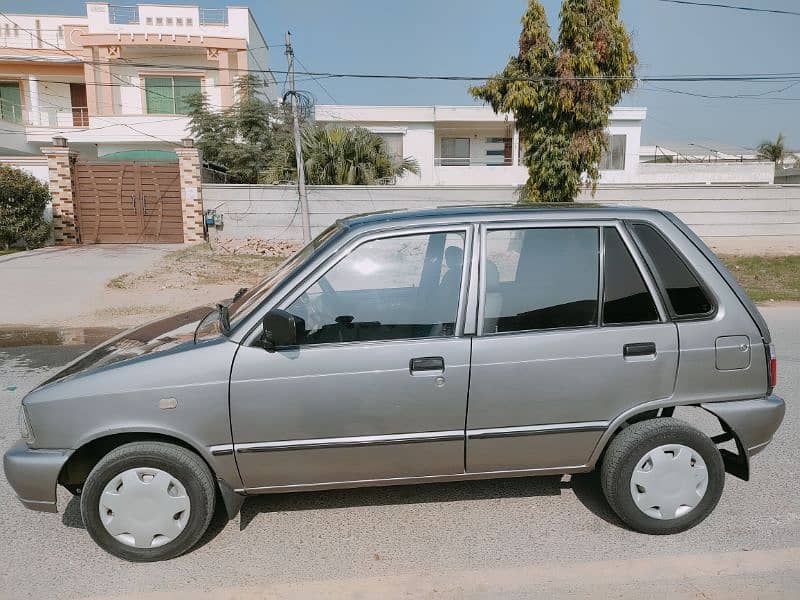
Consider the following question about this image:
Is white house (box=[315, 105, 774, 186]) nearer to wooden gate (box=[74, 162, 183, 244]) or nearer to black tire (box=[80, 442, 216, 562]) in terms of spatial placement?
wooden gate (box=[74, 162, 183, 244])

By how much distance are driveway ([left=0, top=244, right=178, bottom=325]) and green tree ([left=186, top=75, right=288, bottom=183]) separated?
5.40m

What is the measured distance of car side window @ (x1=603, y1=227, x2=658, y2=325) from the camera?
3088mm

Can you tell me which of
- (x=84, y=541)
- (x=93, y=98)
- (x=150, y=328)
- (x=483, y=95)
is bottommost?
(x=84, y=541)

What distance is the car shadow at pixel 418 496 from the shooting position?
3.36m

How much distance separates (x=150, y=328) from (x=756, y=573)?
3.56 metres

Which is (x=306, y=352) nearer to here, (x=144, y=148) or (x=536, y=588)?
(x=536, y=588)

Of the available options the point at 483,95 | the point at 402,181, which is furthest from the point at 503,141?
the point at 483,95

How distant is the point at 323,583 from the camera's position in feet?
9.06

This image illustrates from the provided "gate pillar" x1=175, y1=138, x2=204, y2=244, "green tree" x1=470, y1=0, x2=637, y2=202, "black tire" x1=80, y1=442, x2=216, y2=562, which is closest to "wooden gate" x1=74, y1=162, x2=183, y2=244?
"gate pillar" x1=175, y1=138, x2=204, y2=244

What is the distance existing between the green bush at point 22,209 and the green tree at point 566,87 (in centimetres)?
1232

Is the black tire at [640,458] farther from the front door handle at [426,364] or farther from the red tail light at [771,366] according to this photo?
the front door handle at [426,364]

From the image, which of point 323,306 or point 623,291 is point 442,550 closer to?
point 323,306

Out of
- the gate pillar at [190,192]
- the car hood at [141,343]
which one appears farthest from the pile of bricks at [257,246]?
the car hood at [141,343]

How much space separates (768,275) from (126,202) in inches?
689
